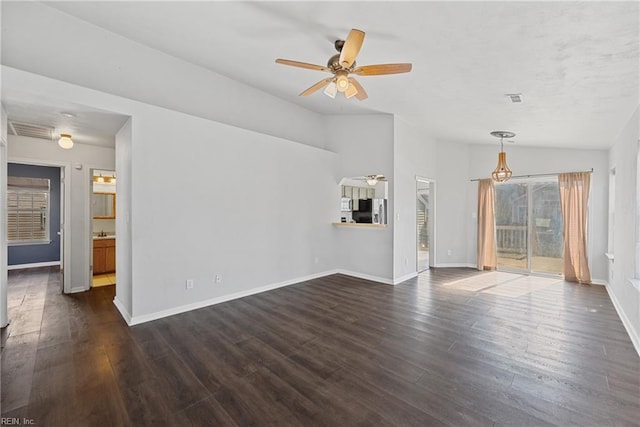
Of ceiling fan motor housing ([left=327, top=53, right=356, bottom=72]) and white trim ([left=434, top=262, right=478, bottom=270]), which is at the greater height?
ceiling fan motor housing ([left=327, top=53, right=356, bottom=72])

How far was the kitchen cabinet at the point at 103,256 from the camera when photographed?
582 cm

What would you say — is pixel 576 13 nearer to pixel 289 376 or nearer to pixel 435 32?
Result: pixel 435 32

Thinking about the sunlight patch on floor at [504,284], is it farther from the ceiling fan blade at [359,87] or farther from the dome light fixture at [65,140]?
the dome light fixture at [65,140]

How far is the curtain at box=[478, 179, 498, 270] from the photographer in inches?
249

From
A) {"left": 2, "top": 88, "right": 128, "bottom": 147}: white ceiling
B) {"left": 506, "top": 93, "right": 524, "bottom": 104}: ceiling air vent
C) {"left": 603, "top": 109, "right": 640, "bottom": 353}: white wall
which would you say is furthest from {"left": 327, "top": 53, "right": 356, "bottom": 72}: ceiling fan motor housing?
{"left": 603, "top": 109, "right": 640, "bottom": 353}: white wall

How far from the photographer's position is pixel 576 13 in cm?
190

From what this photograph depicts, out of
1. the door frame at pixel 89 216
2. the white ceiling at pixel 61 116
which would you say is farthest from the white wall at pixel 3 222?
the door frame at pixel 89 216

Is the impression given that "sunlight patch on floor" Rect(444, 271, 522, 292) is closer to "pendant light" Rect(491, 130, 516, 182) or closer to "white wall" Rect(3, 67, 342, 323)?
"pendant light" Rect(491, 130, 516, 182)

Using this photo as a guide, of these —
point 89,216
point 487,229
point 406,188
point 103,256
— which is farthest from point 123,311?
point 487,229

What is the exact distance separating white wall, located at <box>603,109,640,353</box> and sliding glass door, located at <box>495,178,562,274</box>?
1.66 metres

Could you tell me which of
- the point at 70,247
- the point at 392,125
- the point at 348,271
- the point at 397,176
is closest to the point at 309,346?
the point at 348,271

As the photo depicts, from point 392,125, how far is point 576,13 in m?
3.27

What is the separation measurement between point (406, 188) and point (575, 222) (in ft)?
10.9

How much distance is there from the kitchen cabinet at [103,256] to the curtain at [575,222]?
945 cm
